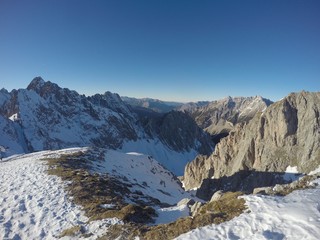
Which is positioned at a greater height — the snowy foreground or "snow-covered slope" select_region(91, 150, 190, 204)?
the snowy foreground

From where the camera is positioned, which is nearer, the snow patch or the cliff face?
the snow patch

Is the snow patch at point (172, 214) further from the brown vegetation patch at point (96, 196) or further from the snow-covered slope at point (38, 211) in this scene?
the snow-covered slope at point (38, 211)

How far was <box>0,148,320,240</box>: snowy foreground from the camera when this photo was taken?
13747 millimetres

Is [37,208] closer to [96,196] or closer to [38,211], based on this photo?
[38,211]

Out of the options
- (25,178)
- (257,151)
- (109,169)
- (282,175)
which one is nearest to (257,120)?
(257,151)

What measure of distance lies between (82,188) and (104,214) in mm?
8823

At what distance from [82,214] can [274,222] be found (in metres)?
14.4

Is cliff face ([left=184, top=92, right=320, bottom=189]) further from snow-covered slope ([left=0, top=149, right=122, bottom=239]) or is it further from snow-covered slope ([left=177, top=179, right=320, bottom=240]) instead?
snow-covered slope ([left=177, top=179, right=320, bottom=240])

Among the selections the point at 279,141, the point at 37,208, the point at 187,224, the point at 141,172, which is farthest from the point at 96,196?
the point at 279,141

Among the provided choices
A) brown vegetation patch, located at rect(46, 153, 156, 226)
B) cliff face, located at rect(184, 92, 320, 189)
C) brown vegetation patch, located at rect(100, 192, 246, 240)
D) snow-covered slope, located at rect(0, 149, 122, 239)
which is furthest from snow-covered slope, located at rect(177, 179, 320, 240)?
cliff face, located at rect(184, 92, 320, 189)

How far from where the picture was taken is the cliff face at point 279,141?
3393 inches

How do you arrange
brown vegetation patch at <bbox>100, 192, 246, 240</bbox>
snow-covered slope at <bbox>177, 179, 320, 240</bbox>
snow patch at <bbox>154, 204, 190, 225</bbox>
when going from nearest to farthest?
snow-covered slope at <bbox>177, 179, 320, 240</bbox> < brown vegetation patch at <bbox>100, 192, 246, 240</bbox> < snow patch at <bbox>154, 204, 190, 225</bbox>

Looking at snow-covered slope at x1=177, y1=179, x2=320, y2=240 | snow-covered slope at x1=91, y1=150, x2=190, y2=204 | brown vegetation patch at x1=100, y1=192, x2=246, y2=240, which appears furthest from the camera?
snow-covered slope at x1=91, y1=150, x2=190, y2=204

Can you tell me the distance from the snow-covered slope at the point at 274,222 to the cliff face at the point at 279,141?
236ft
